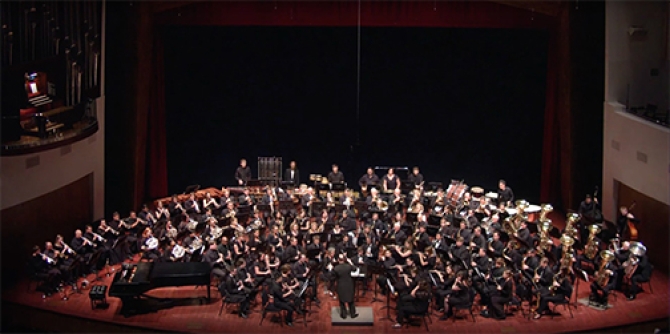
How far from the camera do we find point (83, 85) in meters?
18.9

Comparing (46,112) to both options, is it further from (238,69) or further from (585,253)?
(585,253)

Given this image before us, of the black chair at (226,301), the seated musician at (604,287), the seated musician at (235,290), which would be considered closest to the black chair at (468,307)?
the seated musician at (604,287)

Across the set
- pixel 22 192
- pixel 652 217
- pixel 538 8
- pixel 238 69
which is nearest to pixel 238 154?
pixel 238 69

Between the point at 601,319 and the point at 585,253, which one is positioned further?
the point at 585,253

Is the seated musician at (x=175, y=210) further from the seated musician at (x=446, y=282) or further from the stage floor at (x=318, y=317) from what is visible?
the seated musician at (x=446, y=282)

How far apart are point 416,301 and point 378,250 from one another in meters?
1.72

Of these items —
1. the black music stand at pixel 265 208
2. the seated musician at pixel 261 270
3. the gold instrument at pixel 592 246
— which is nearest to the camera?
the seated musician at pixel 261 270

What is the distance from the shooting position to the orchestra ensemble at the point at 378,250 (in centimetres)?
1514

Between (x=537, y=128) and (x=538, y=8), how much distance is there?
3234 mm

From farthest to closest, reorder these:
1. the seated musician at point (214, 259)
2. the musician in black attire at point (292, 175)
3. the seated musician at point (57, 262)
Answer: the musician in black attire at point (292, 175) < the seated musician at point (57, 262) < the seated musician at point (214, 259)

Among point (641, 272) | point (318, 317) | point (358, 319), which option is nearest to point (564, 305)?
point (641, 272)

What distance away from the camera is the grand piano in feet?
49.4

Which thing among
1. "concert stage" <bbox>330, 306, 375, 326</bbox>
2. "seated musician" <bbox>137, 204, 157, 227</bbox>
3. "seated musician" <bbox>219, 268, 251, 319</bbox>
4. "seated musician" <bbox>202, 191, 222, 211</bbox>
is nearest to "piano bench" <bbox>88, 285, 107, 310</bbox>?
"seated musician" <bbox>219, 268, 251, 319</bbox>

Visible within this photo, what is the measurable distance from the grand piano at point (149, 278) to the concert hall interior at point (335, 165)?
0.12 ft
